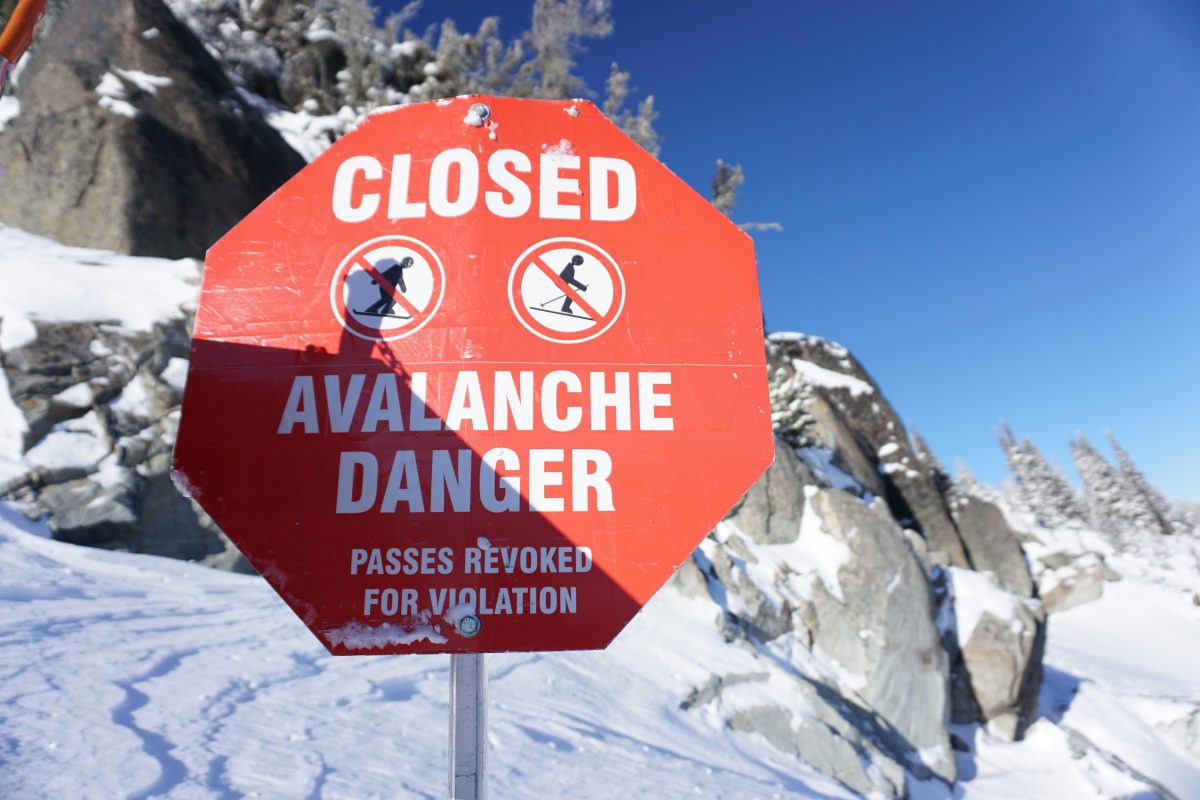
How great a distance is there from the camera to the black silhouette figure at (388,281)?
4.54 ft

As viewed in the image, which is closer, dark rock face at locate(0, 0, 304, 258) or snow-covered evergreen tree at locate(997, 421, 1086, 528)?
dark rock face at locate(0, 0, 304, 258)

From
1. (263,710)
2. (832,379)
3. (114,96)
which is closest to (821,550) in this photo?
(832,379)

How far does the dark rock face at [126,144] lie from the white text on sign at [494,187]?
31.2 ft

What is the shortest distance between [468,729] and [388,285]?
3.05ft

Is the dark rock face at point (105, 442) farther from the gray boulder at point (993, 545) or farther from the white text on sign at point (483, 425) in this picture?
the gray boulder at point (993, 545)

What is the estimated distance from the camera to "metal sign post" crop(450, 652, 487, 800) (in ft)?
3.59

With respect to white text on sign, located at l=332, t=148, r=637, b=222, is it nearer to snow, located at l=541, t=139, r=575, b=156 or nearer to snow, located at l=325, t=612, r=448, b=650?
snow, located at l=541, t=139, r=575, b=156

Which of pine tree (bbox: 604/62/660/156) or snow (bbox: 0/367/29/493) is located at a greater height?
pine tree (bbox: 604/62/660/156)

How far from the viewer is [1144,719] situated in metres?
14.3

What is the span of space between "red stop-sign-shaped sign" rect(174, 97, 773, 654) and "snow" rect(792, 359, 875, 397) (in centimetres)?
1581

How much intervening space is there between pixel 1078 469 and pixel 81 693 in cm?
6666

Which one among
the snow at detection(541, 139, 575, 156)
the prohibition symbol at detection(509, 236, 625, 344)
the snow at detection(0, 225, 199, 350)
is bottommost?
the prohibition symbol at detection(509, 236, 625, 344)

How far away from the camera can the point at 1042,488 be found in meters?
48.0

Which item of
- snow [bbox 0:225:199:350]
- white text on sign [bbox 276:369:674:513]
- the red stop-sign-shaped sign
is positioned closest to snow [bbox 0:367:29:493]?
snow [bbox 0:225:199:350]
